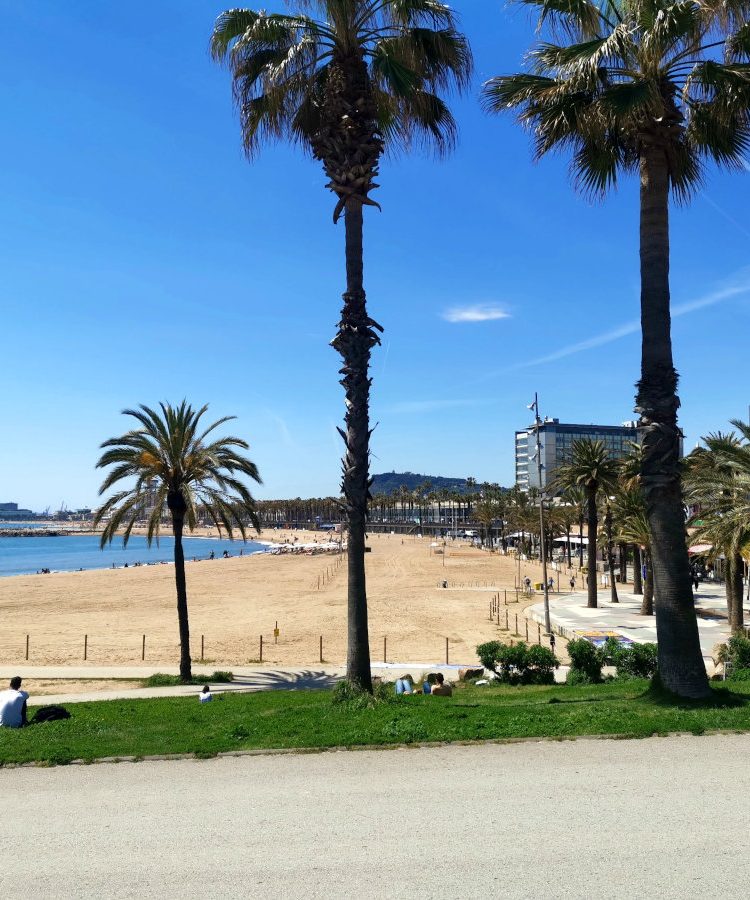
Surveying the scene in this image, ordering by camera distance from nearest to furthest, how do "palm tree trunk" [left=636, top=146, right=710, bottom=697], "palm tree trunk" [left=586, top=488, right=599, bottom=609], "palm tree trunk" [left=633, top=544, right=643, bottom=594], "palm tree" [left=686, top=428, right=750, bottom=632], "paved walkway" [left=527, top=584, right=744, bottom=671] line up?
"palm tree trunk" [left=636, top=146, right=710, bottom=697]
"palm tree" [left=686, top=428, right=750, bottom=632]
"paved walkway" [left=527, top=584, right=744, bottom=671]
"palm tree trunk" [left=586, top=488, right=599, bottom=609]
"palm tree trunk" [left=633, top=544, right=643, bottom=594]

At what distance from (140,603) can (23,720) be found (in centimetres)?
3559

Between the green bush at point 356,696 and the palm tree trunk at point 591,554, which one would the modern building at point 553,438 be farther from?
the green bush at point 356,696

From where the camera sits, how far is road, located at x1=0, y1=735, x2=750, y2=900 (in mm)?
4605

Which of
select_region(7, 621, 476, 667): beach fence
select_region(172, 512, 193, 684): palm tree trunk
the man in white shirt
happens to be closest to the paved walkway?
select_region(7, 621, 476, 667): beach fence

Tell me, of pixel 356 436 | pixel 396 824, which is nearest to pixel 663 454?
pixel 356 436

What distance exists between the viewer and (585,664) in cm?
1507

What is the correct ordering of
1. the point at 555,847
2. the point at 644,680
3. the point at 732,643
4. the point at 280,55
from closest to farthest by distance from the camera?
1. the point at 555,847
2. the point at 280,55
3. the point at 644,680
4. the point at 732,643

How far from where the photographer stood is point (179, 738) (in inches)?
331

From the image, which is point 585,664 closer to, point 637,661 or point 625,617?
point 637,661

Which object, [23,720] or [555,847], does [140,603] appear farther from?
[555,847]

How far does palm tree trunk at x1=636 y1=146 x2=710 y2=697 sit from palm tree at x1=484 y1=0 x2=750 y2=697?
0.02 m

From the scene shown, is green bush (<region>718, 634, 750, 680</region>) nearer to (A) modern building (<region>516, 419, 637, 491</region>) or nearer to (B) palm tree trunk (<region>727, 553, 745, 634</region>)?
(B) palm tree trunk (<region>727, 553, 745, 634</region>)

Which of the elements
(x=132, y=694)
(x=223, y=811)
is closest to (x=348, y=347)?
(x=223, y=811)

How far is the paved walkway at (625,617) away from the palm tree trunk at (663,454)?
420 inches
